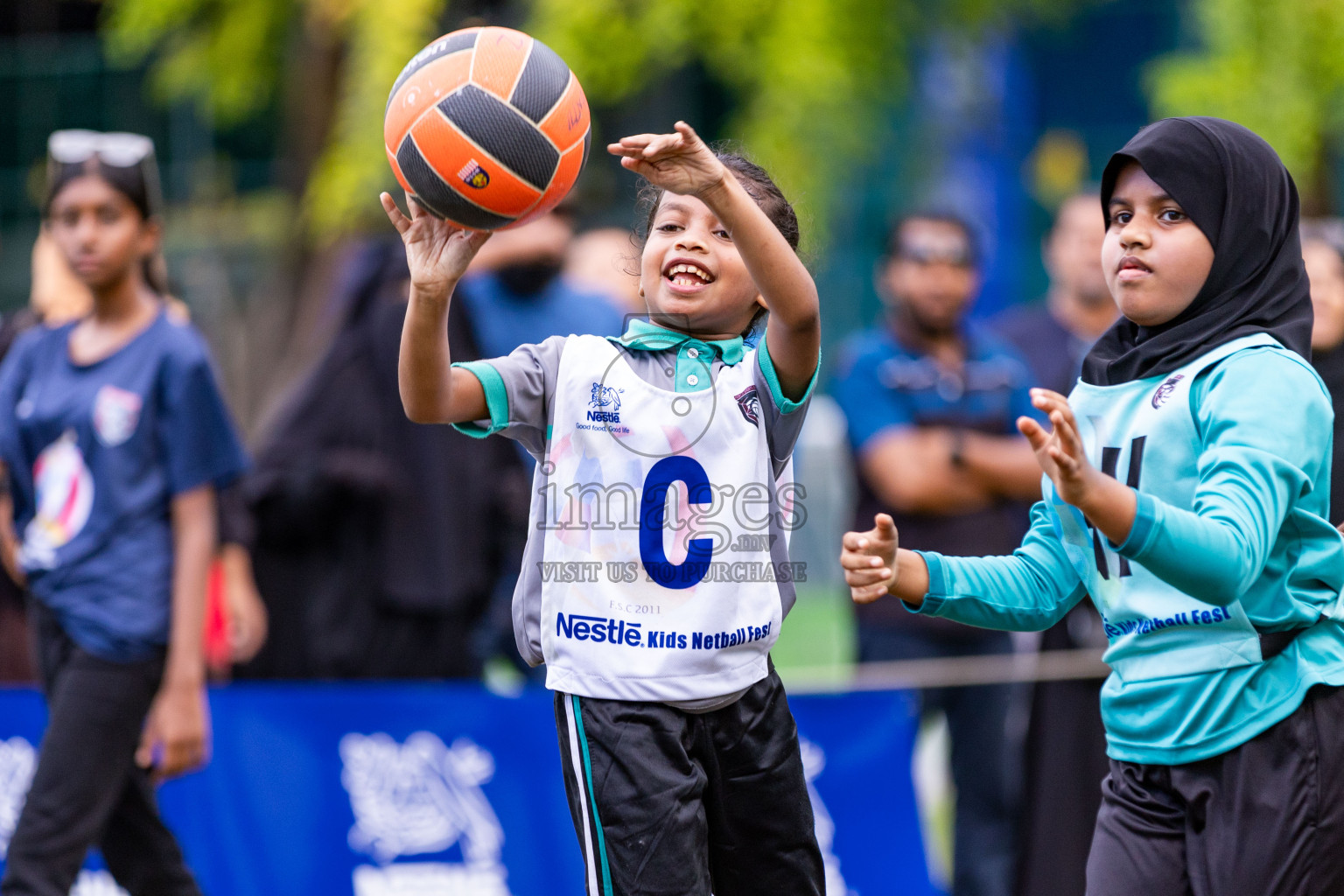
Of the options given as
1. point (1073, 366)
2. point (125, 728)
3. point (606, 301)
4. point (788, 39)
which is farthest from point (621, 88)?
point (125, 728)

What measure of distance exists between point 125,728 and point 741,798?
87.6 inches

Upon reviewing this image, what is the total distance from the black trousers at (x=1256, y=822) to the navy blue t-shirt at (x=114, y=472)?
9.80 feet

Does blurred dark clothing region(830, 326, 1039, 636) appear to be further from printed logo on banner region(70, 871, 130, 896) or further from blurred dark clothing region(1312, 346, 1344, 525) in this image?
printed logo on banner region(70, 871, 130, 896)

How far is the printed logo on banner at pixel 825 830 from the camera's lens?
5.71 meters

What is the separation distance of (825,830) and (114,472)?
2.82 metres

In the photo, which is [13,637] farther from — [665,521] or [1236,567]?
[1236,567]

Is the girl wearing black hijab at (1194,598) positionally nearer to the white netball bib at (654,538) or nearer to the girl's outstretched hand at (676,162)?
the white netball bib at (654,538)

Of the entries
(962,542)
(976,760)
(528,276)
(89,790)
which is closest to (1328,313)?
(962,542)

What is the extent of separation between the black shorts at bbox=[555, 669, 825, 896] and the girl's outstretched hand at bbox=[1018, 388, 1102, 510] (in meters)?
0.98

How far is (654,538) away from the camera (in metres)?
3.24

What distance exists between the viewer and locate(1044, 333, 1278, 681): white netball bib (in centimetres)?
303

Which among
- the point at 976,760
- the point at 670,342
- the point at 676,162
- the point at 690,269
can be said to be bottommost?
the point at 976,760

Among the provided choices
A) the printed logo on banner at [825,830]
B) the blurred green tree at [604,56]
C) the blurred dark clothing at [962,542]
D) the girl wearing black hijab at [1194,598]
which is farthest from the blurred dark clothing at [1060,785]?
the blurred green tree at [604,56]

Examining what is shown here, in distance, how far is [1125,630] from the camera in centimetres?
318
